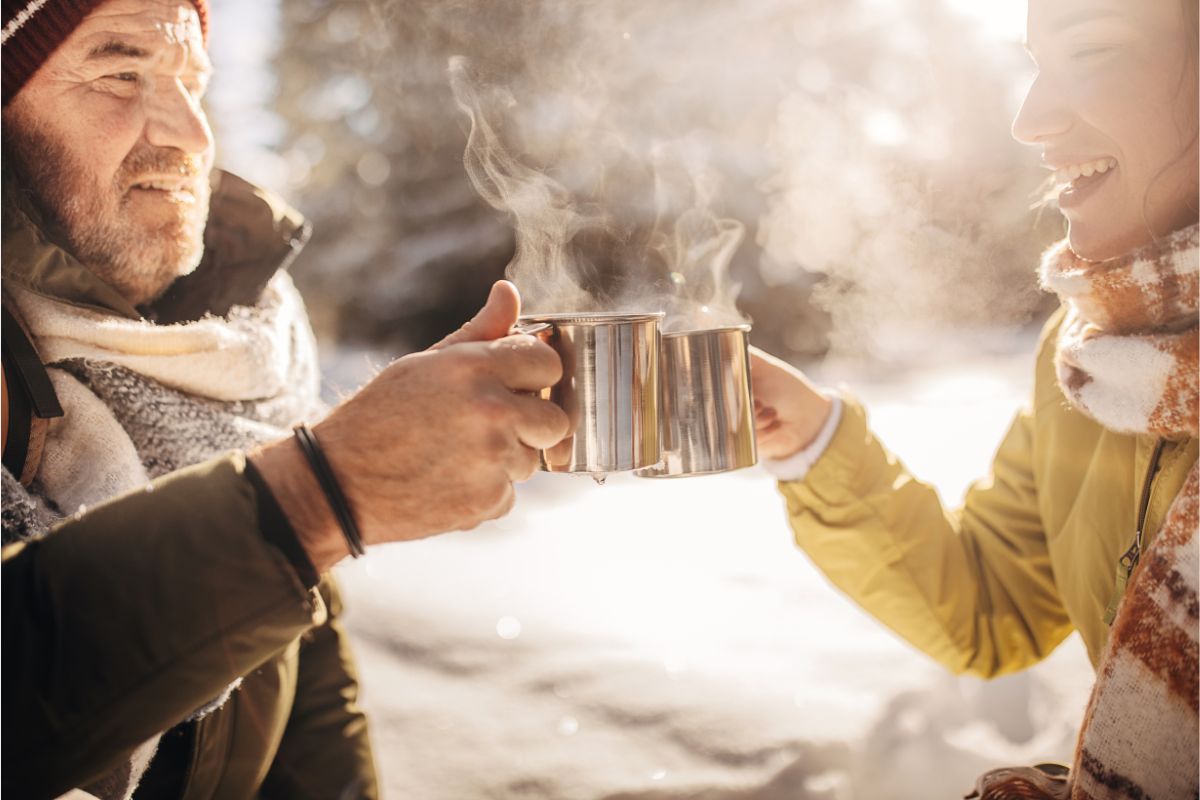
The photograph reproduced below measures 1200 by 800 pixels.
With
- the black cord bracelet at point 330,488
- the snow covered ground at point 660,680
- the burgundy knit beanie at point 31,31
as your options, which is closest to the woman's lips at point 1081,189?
the black cord bracelet at point 330,488

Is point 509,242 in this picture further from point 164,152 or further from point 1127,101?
point 1127,101

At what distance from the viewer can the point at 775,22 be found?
5.32m

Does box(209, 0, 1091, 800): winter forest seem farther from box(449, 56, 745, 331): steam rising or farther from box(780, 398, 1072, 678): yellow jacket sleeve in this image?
box(780, 398, 1072, 678): yellow jacket sleeve

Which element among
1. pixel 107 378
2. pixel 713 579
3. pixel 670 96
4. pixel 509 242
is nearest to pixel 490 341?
pixel 107 378

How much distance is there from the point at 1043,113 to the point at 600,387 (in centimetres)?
90

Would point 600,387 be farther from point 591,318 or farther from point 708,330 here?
point 708,330

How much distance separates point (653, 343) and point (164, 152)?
127 cm

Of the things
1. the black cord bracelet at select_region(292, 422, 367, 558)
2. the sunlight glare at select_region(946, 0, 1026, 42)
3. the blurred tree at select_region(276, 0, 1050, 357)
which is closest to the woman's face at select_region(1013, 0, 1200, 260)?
the sunlight glare at select_region(946, 0, 1026, 42)

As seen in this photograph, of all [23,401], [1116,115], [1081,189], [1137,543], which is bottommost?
[1137,543]

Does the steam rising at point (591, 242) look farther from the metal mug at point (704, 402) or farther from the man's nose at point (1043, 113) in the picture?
the man's nose at point (1043, 113)

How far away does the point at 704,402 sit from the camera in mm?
1329

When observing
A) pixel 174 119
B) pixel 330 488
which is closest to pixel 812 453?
pixel 330 488

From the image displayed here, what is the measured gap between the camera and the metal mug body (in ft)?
3.62

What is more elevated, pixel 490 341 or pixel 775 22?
pixel 775 22
